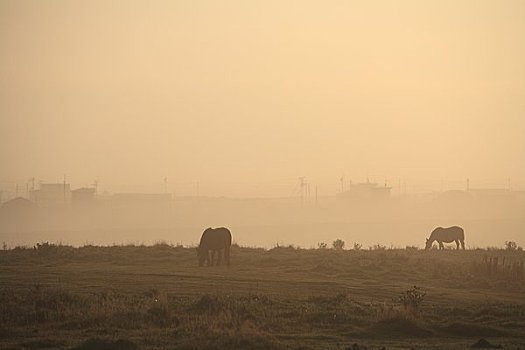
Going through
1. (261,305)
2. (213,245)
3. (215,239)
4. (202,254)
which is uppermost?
(215,239)

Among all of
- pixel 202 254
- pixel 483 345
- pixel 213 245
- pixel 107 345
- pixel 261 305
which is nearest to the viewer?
pixel 107 345

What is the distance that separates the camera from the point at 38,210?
170 metres

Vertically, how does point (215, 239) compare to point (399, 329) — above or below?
above

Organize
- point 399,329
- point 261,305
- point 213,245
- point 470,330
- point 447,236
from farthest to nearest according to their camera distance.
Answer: point 447,236 → point 213,245 → point 261,305 → point 470,330 → point 399,329

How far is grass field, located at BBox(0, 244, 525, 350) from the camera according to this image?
20531mm

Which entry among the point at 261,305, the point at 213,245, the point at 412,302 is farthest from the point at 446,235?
the point at 261,305

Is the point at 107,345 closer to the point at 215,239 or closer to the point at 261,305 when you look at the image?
the point at 261,305

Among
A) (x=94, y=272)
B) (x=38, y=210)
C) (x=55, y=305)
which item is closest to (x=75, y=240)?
(x=38, y=210)

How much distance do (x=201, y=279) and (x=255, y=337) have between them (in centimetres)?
1323

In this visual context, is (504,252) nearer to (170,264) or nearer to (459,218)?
(170,264)

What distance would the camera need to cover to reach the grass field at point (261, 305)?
20531 mm

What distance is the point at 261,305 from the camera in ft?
81.7

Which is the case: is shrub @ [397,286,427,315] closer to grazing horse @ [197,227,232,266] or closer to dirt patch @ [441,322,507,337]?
dirt patch @ [441,322,507,337]

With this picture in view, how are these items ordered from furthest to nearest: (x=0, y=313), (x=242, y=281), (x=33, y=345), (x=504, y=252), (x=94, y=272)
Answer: (x=504, y=252) < (x=94, y=272) < (x=242, y=281) < (x=0, y=313) < (x=33, y=345)
